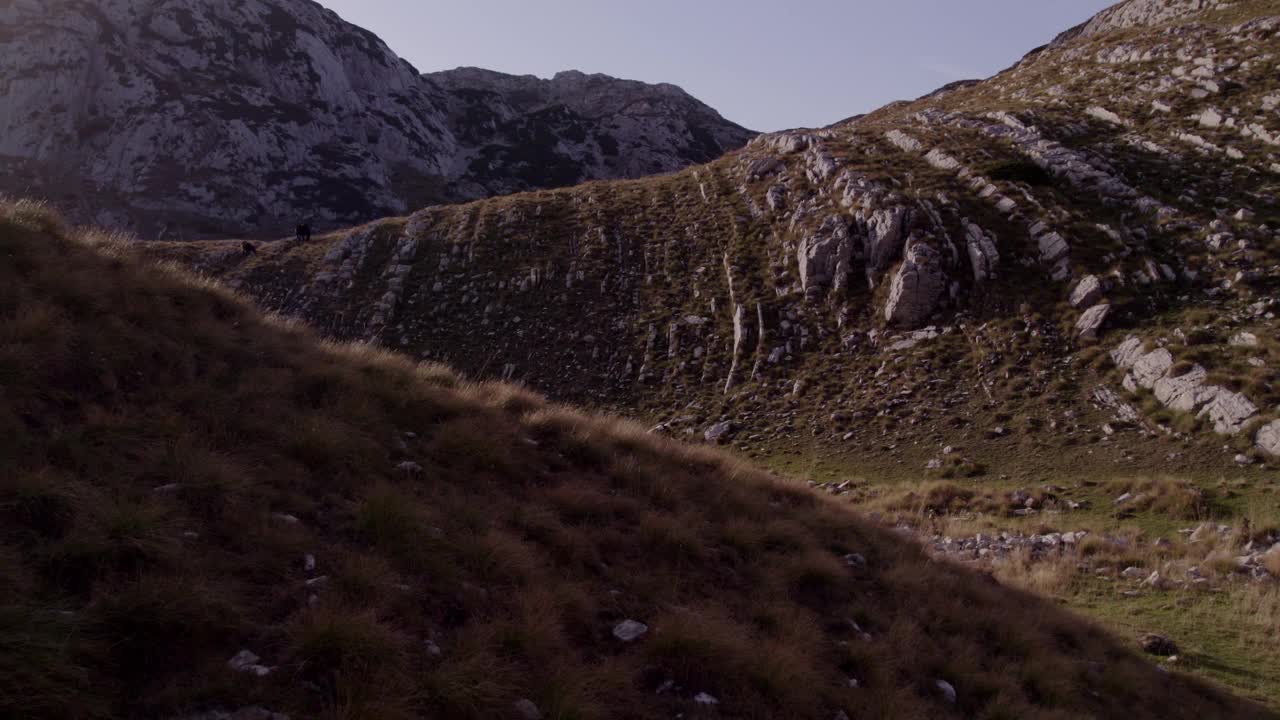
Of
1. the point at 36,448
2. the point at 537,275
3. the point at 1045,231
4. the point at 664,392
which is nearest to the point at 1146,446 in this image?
the point at 1045,231

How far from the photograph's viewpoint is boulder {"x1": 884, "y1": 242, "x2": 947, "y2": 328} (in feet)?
87.1

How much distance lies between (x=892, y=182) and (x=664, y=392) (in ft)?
56.9

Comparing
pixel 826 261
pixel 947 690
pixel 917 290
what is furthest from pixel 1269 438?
pixel 826 261

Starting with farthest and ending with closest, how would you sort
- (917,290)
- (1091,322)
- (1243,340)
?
1. (917,290)
2. (1091,322)
3. (1243,340)

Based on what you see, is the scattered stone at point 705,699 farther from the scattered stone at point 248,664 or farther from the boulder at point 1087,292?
the boulder at point 1087,292

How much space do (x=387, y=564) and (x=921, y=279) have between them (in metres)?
26.2

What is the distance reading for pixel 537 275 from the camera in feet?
115

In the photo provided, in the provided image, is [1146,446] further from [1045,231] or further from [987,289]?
[1045,231]

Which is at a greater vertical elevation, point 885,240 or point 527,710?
point 885,240

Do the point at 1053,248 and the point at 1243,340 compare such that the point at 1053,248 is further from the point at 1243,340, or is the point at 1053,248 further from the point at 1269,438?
the point at 1269,438

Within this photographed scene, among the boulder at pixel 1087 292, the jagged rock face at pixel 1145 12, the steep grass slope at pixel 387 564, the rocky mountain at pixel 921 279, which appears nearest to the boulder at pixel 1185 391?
the rocky mountain at pixel 921 279

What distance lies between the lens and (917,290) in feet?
87.9

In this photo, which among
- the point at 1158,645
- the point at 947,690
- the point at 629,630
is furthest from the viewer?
the point at 1158,645

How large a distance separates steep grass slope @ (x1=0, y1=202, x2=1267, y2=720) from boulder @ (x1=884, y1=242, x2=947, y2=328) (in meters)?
17.6
